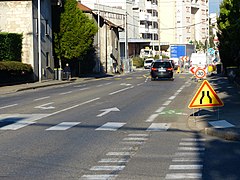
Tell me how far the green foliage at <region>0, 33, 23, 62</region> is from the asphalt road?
72.0ft

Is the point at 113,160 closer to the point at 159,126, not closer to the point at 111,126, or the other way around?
the point at 111,126

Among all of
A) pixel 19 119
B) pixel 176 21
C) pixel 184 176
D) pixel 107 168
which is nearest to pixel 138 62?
pixel 176 21

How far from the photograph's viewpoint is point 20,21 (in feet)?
145

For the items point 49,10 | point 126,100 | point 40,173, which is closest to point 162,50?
point 49,10

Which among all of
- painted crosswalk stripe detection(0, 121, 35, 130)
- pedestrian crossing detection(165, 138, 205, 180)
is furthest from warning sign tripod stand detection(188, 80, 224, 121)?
painted crosswalk stripe detection(0, 121, 35, 130)

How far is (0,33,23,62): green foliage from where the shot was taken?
40.2 meters

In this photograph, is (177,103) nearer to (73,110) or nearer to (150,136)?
(73,110)

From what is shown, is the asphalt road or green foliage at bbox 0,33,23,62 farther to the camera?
green foliage at bbox 0,33,23,62

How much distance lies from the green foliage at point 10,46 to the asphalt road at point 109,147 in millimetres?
21952

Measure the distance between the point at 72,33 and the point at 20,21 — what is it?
597 cm

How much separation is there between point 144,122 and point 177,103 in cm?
655

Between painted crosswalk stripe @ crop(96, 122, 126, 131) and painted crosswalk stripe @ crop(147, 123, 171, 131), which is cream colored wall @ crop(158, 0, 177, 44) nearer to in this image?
painted crosswalk stripe @ crop(147, 123, 171, 131)

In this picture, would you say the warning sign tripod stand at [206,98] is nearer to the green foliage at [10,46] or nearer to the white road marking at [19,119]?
the white road marking at [19,119]

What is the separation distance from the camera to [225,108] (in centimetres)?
1852
